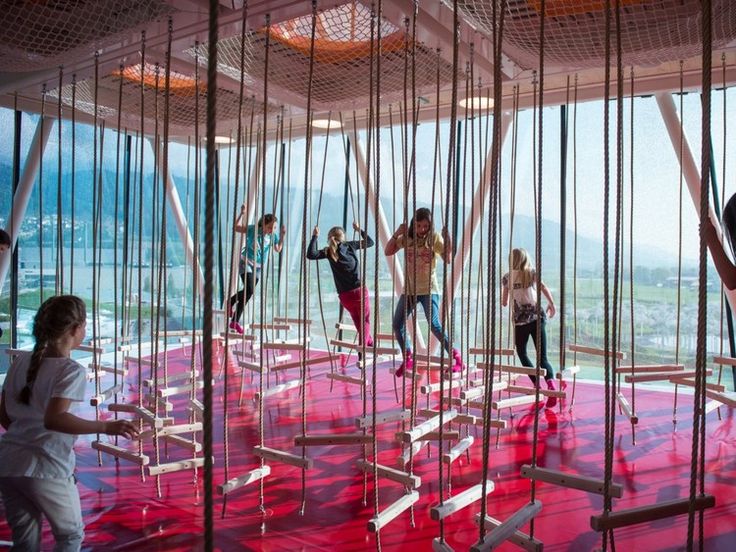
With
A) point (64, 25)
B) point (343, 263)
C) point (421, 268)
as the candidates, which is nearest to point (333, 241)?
point (343, 263)

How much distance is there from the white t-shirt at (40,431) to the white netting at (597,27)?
1.81 m

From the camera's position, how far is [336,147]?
291 inches

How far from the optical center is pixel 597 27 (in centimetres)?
222

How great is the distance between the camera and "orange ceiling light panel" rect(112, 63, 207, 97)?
3.15 m

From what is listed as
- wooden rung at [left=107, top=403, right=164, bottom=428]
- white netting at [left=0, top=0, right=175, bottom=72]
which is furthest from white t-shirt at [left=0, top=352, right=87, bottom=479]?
white netting at [left=0, top=0, right=175, bottom=72]

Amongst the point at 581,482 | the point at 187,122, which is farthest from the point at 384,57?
the point at 581,482

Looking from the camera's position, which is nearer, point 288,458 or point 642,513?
point 642,513

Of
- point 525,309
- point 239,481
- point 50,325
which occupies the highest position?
point 50,325

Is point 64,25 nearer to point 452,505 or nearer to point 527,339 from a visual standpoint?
point 452,505

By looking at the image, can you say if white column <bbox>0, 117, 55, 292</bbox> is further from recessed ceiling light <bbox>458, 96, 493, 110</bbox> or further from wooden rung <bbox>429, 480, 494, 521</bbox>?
wooden rung <bbox>429, 480, 494, 521</bbox>

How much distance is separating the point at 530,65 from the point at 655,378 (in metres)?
1.83

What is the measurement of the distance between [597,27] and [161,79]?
2235mm

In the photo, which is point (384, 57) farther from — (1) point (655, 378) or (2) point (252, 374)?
(2) point (252, 374)

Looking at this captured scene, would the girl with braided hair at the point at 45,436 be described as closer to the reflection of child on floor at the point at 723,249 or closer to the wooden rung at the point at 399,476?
the wooden rung at the point at 399,476
